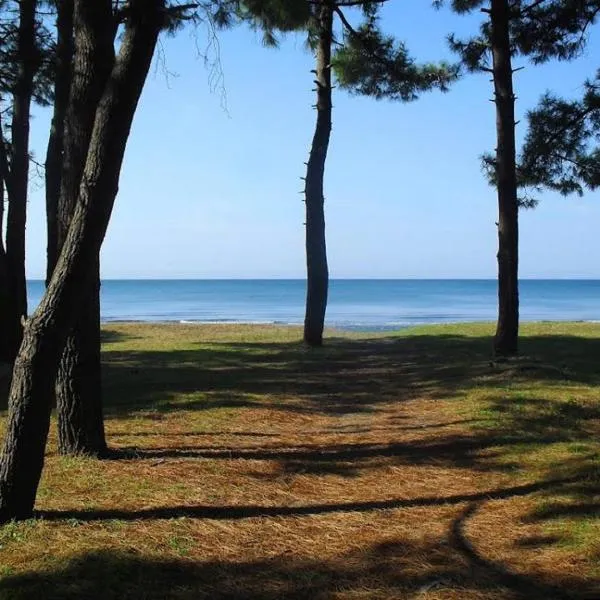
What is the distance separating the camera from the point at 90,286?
4.61m

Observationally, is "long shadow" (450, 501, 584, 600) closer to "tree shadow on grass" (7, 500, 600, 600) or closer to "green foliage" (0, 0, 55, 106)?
"tree shadow on grass" (7, 500, 600, 600)

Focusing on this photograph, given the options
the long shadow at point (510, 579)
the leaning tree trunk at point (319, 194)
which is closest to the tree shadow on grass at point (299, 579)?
the long shadow at point (510, 579)

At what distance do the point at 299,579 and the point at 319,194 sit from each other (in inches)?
455

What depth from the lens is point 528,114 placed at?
1161 cm

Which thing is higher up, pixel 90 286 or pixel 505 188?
pixel 505 188

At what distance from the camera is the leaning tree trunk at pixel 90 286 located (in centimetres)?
468

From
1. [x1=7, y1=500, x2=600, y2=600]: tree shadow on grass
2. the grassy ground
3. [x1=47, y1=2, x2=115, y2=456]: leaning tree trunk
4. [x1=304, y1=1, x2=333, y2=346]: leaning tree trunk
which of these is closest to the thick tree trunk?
[x1=47, y1=2, x2=115, y2=456]: leaning tree trunk

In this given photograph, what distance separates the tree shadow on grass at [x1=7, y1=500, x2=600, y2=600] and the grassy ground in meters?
0.01

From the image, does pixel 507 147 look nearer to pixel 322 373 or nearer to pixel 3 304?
pixel 322 373

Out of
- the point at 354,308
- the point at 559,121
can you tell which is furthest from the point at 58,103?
the point at 354,308

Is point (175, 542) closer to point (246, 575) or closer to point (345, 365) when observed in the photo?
point (246, 575)

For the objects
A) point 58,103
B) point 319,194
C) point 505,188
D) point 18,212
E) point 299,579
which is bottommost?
point 299,579

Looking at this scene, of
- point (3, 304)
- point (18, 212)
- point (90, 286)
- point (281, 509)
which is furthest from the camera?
point (18, 212)

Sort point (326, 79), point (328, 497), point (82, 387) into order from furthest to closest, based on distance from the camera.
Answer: point (326, 79) → point (82, 387) → point (328, 497)
